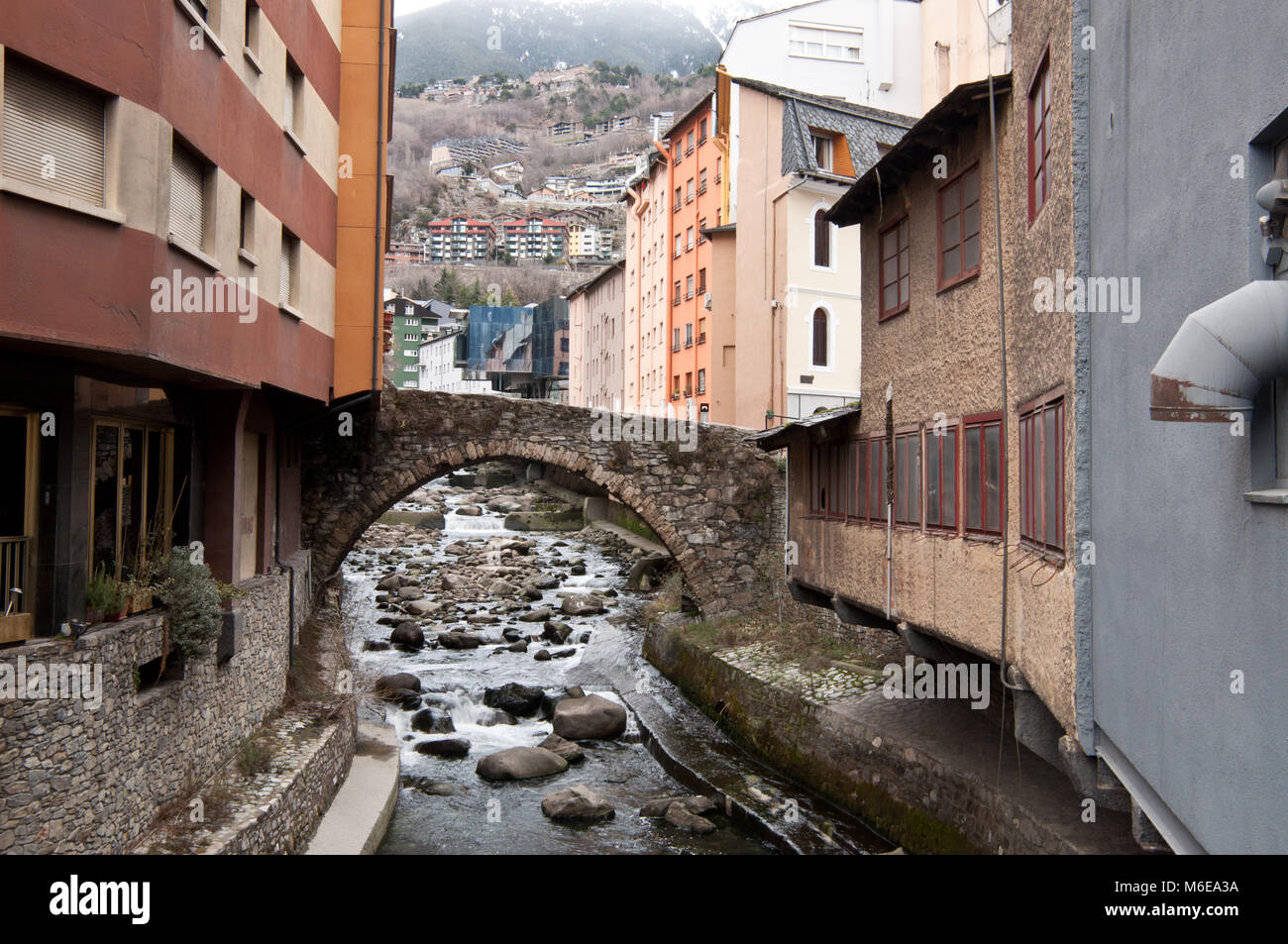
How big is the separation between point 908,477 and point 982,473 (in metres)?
2.11

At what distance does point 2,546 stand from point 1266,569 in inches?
310

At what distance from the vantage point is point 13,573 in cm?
757

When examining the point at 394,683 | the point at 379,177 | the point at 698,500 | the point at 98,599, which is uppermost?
the point at 379,177

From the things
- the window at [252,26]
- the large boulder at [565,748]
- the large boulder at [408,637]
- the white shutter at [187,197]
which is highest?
the window at [252,26]

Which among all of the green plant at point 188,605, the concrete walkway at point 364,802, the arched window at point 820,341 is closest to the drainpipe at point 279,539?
the concrete walkway at point 364,802

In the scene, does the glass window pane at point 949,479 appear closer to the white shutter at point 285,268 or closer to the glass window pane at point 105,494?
the white shutter at point 285,268

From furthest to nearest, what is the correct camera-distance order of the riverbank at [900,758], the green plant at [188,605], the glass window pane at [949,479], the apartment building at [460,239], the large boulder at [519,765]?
the apartment building at [460,239] < the large boulder at [519,765] < the glass window pane at [949,479] < the green plant at [188,605] < the riverbank at [900,758]

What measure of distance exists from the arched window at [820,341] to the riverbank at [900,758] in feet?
36.5

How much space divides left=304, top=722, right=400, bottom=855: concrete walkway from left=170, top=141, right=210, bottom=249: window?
19.9 ft

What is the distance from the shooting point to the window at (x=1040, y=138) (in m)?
7.03

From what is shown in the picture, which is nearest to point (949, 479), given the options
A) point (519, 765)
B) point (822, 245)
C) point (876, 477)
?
point (876, 477)

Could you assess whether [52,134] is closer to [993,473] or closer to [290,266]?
[290,266]

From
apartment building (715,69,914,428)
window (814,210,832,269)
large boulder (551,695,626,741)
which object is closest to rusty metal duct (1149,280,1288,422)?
large boulder (551,695,626,741)

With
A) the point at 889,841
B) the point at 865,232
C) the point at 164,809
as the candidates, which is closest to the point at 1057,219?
the point at 865,232
